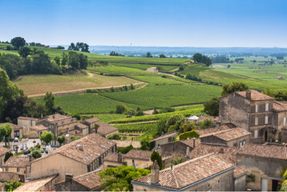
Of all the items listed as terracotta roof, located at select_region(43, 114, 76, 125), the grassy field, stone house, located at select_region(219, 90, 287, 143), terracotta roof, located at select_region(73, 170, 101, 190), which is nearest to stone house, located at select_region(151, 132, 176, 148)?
stone house, located at select_region(219, 90, 287, 143)

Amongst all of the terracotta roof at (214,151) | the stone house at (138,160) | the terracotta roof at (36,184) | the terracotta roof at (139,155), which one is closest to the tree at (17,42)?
the terracotta roof at (139,155)

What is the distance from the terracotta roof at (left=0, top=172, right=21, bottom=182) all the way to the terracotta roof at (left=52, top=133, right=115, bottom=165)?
19.5 feet

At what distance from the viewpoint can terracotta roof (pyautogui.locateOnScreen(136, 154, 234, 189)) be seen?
3090 cm

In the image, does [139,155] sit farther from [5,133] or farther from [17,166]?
[5,133]

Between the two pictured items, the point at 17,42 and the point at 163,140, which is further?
the point at 17,42

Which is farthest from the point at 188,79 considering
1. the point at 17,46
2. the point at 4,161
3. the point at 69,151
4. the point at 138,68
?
the point at 69,151

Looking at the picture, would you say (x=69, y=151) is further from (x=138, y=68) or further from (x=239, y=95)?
(x=138, y=68)

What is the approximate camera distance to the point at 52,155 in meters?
44.1

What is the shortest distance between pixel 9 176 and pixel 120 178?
19.0m

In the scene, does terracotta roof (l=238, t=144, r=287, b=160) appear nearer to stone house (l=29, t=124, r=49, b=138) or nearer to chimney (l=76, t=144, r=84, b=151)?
chimney (l=76, t=144, r=84, b=151)

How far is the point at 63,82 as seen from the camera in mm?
131250

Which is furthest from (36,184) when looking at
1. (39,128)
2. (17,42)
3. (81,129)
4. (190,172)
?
(17,42)

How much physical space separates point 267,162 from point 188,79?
117102 millimetres

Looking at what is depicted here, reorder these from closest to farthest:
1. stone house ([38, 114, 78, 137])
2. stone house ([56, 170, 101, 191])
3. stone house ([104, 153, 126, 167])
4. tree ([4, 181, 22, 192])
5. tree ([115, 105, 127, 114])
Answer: stone house ([56, 170, 101, 191])
tree ([4, 181, 22, 192])
stone house ([104, 153, 126, 167])
stone house ([38, 114, 78, 137])
tree ([115, 105, 127, 114])
